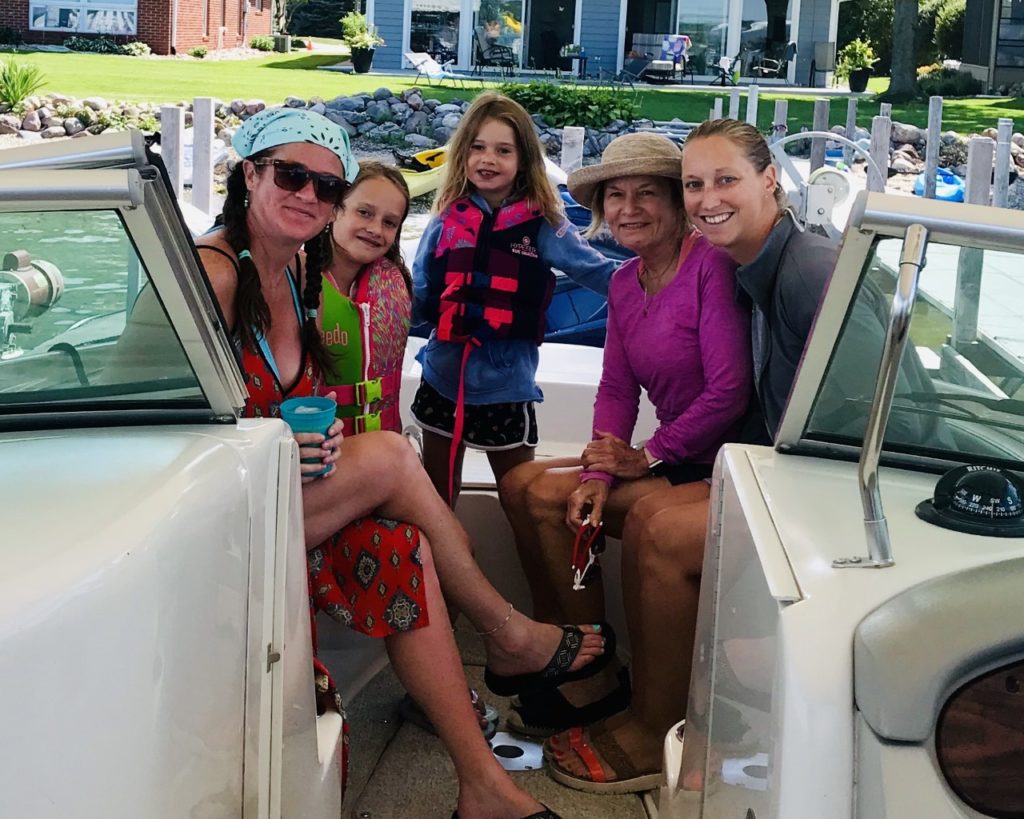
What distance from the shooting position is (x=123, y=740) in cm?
134

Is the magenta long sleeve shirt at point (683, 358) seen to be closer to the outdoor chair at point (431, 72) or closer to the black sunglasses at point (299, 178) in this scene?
the black sunglasses at point (299, 178)

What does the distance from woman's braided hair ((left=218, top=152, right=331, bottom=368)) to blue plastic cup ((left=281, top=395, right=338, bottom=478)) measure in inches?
6.7

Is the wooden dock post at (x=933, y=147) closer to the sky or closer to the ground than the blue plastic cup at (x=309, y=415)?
closer to the sky

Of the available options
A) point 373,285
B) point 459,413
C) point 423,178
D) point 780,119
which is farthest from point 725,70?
point 373,285

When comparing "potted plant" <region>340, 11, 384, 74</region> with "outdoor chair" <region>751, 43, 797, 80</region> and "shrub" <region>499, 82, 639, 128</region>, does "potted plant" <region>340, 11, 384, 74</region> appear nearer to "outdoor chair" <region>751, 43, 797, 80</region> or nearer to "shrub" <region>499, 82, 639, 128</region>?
"outdoor chair" <region>751, 43, 797, 80</region>

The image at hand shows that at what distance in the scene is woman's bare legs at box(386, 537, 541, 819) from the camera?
94.7 inches

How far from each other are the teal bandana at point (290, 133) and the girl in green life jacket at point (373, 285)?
45 centimetres

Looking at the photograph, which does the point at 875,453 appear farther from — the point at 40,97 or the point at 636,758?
the point at 40,97

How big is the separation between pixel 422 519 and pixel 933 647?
1.39 metres

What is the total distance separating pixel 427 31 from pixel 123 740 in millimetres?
30658

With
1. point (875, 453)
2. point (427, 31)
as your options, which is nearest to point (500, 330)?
point (875, 453)

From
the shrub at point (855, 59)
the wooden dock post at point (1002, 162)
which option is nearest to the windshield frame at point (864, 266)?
the wooden dock post at point (1002, 162)

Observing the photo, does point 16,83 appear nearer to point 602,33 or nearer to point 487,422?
point 602,33

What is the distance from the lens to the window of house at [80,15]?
1277 inches
